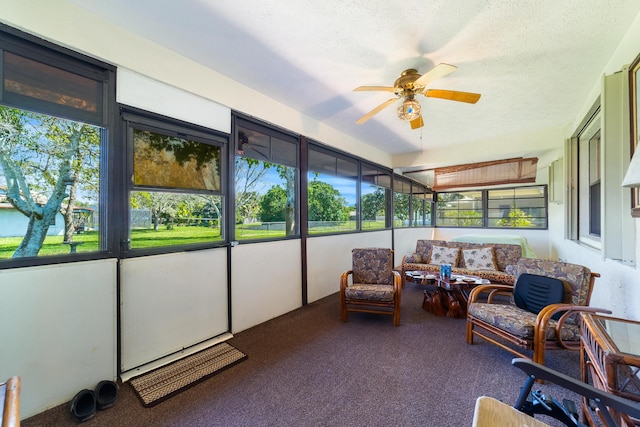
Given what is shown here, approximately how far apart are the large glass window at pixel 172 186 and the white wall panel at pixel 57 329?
0.44m

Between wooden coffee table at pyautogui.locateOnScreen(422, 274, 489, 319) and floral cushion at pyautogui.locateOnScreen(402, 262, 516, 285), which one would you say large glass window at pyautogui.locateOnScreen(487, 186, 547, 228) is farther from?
wooden coffee table at pyautogui.locateOnScreen(422, 274, 489, 319)

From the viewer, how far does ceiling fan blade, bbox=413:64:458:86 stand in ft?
6.25

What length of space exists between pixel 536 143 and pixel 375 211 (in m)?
Result: 2.99

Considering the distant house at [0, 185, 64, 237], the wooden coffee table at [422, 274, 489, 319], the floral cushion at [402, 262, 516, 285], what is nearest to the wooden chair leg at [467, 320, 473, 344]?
the wooden coffee table at [422, 274, 489, 319]

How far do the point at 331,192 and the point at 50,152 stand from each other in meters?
3.41

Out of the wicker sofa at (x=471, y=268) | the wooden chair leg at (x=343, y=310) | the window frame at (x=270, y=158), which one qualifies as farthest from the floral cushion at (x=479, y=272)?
the window frame at (x=270, y=158)

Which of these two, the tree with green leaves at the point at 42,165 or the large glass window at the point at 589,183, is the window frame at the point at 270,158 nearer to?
the tree with green leaves at the point at 42,165

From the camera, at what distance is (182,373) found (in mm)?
2064

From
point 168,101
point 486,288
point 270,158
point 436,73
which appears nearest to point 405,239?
point 486,288

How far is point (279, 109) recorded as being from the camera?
320 cm

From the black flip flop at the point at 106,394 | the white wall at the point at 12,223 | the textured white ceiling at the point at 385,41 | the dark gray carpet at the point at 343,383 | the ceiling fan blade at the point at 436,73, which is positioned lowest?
the dark gray carpet at the point at 343,383

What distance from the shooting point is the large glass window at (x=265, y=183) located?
2945 millimetres

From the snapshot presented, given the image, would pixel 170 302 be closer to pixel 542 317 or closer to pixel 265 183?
pixel 265 183

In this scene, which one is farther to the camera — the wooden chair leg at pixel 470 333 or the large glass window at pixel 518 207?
the large glass window at pixel 518 207
